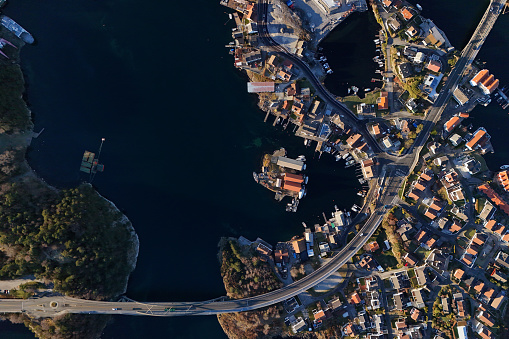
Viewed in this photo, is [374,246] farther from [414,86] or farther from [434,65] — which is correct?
[434,65]

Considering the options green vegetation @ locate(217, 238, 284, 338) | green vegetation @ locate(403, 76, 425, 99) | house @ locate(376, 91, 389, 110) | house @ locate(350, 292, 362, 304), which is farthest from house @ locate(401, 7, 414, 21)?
house @ locate(350, 292, 362, 304)

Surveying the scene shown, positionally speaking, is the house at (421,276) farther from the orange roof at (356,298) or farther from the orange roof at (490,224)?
the orange roof at (490,224)

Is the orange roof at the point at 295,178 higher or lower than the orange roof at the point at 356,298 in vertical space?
higher

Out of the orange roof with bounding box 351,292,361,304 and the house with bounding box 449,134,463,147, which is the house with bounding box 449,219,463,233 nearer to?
the house with bounding box 449,134,463,147

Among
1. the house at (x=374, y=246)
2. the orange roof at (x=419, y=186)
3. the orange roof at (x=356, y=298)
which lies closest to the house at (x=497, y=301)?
the house at (x=374, y=246)

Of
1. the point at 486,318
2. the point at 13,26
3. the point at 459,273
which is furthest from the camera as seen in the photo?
the point at 459,273

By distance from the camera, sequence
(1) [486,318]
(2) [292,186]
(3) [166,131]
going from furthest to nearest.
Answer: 1. (3) [166,131]
2. (2) [292,186]
3. (1) [486,318]

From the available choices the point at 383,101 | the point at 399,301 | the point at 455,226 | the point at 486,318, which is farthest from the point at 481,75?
the point at 399,301
